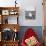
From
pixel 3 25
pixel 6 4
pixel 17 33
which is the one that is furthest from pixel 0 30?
pixel 6 4

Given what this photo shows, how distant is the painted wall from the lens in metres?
4.89

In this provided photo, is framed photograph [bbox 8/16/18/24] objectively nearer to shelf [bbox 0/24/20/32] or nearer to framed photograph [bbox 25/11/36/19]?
shelf [bbox 0/24/20/32]

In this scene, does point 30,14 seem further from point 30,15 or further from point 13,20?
point 13,20

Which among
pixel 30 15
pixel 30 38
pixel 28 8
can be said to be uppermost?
pixel 28 8

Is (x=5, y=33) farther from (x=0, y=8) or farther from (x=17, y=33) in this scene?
(x=0, y=8)

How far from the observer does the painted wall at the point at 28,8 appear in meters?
4.89

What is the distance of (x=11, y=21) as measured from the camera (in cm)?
491

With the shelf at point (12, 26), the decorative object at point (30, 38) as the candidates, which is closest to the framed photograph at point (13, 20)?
the shelf at point (12, 26)

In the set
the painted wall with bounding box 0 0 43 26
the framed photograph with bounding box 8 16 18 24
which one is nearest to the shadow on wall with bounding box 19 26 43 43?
the painted wall with bounding box 0 0 43 26

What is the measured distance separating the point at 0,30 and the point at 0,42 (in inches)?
14.3

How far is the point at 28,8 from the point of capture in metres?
4.91

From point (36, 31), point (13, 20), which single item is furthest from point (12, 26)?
point (36, 31)

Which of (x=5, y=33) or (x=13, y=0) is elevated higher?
(x=13, y=0)

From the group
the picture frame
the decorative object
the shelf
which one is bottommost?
the decorative object
